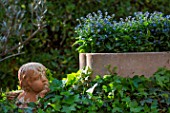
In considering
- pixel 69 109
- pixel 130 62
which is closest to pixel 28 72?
pixel 69 109

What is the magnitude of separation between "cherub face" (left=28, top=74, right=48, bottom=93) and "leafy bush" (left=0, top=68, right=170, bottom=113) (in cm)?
7

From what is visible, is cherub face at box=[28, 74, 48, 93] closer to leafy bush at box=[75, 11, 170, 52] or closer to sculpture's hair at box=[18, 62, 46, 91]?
sculpture's hair at box=[18, 62, 46, 91]

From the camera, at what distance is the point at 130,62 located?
149 inches

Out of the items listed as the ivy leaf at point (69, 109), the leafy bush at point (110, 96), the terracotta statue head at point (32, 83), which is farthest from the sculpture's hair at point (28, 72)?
the ivy leaf at point (69, 109)

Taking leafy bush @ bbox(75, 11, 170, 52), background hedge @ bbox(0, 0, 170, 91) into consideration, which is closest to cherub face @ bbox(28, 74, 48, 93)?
leafy bush @ bbox(75, 11, 170, 52)

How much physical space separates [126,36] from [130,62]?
0.23m

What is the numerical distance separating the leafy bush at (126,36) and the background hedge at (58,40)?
2.15 m

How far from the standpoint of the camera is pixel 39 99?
A: 145 inches

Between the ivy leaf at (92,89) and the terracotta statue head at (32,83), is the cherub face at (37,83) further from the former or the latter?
the ivy leaf at (92,89)

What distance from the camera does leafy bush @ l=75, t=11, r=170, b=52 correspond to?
3902mm

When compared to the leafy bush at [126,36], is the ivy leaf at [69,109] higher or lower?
lower

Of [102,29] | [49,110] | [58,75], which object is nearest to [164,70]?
[102,29]

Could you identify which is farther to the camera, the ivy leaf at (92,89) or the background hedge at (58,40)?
the background hedge at (58,40)

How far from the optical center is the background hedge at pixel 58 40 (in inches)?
245
